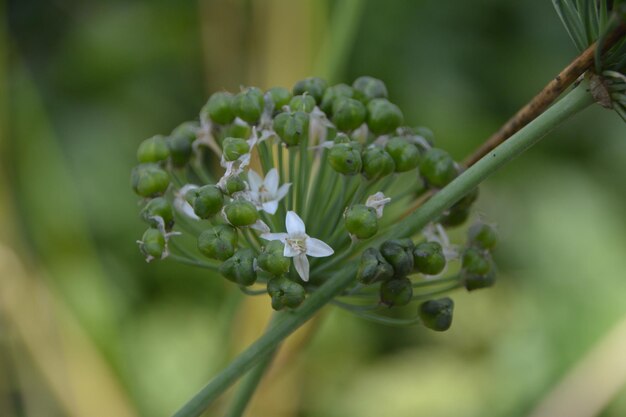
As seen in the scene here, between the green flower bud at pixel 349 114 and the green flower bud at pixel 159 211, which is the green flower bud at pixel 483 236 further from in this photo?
the green flower bud at pixel 159 211

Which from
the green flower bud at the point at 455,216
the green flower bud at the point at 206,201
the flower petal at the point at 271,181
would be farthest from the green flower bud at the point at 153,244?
the green flower bud at the point at 455,216

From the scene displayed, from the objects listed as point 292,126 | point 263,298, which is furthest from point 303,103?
point 263,298

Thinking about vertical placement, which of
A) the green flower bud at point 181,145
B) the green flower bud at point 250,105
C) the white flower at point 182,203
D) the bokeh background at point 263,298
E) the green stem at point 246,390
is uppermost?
the green flower bud at point 250,105

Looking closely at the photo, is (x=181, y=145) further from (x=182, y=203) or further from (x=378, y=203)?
(x=378, y=203)

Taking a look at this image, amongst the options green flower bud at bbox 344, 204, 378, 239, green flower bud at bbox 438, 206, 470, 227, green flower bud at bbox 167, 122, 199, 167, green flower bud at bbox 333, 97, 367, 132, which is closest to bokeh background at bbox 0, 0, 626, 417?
green flower bud at bbox 167, 122, 199, 167

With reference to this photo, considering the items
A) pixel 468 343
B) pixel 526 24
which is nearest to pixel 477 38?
pixel 526 24

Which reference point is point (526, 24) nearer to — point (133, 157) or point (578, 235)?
point (578, 235)

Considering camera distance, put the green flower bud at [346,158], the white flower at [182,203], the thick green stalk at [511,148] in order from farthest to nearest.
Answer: the white flower at [182,203]
the green flower bud at [346,158]
the thick green stalk at [511,148]
